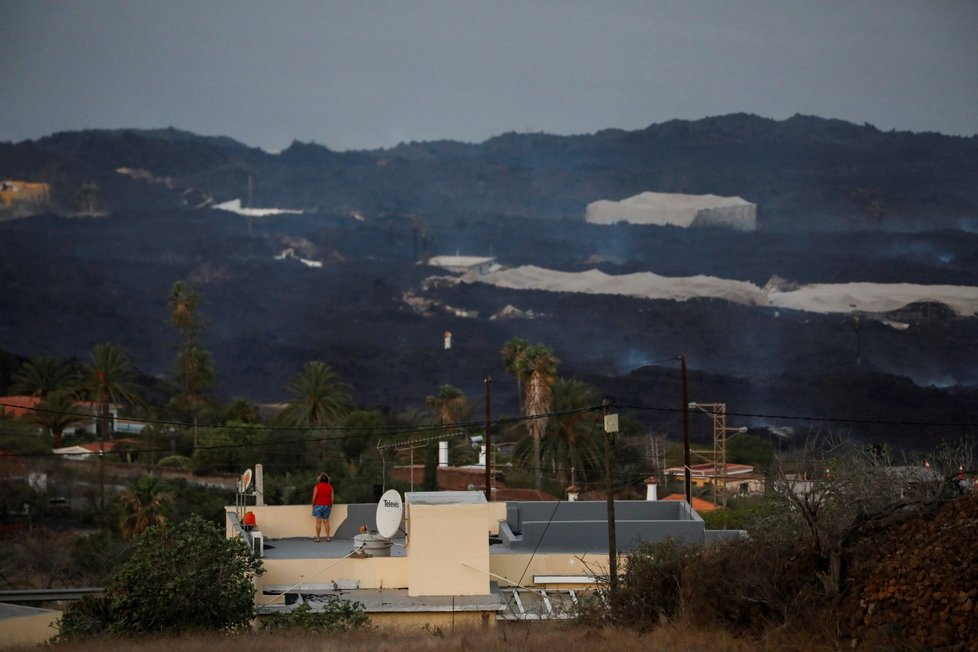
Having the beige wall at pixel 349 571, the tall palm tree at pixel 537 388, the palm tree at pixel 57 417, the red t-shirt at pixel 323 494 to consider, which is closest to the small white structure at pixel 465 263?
the palm tree at pixel 57 417

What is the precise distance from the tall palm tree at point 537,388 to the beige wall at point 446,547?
4986 centimetres

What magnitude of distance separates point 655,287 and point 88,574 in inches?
5030

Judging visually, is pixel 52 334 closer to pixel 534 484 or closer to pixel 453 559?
pixel 534 484

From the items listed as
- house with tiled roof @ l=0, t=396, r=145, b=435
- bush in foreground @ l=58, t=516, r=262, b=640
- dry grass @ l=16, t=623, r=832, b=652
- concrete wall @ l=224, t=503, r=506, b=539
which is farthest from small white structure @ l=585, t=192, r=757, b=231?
dry grass @ l=16, t=623, r=832, b=652

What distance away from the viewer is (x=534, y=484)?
7556 cm

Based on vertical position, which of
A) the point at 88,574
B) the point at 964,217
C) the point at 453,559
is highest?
the point at 964,217

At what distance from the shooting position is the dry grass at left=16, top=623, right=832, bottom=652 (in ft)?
55.6

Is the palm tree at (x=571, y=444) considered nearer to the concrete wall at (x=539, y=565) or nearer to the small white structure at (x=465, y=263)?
Result: the concrete wall at (x=539, y=565)

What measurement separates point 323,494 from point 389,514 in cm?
430

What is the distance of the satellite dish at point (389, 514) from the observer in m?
27.8

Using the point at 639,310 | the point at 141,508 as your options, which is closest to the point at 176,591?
the point at 141,508

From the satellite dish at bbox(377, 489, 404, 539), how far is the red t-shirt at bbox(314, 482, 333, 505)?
12.6 feet

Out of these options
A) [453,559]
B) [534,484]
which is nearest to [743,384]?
[534,484]

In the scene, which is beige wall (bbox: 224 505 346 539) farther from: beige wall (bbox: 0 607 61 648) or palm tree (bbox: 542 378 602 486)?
palm tree (bbox: 542 378 602 486)
